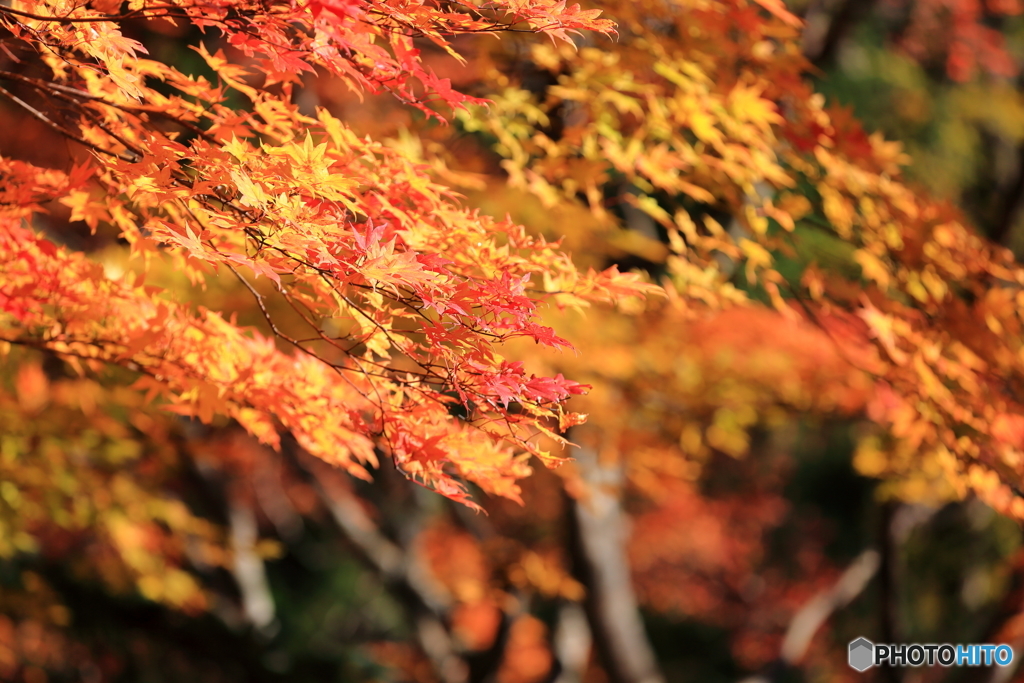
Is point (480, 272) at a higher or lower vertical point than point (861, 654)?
higher

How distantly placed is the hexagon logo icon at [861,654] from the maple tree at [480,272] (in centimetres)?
59

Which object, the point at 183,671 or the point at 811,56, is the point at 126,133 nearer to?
the point at 811,56

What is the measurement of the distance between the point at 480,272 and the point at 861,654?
537 centimetres

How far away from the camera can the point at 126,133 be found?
6.88 ft

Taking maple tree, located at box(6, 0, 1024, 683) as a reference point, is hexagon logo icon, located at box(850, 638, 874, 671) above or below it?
below

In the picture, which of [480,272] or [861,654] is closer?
[480,272]

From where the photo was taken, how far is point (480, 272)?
207cm

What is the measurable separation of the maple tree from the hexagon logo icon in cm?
59

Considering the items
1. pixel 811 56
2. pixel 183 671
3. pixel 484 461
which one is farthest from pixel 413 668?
pixel 484 461

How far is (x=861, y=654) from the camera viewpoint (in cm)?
604

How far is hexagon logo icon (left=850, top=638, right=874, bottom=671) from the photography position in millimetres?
5906

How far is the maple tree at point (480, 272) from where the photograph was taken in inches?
71.2

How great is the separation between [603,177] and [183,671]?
24.4ft

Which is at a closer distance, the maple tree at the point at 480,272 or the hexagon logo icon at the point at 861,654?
the maple tree at the point at 480,272
